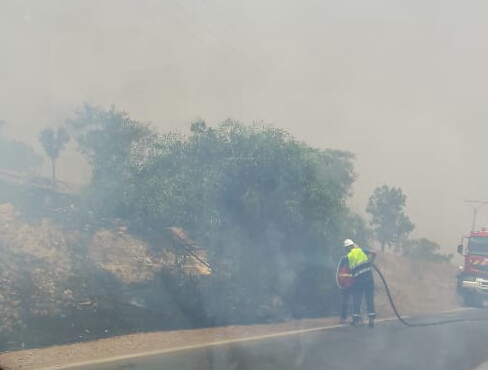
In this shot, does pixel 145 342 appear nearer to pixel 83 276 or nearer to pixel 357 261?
pixel 357 261

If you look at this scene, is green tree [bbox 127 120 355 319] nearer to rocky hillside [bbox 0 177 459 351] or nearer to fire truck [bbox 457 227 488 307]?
rocky hillside [bbox 0 177 459 351]

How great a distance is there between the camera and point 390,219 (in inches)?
1631

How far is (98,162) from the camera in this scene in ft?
77.9

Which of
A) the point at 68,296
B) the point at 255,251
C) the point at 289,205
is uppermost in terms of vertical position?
the point at 289,205

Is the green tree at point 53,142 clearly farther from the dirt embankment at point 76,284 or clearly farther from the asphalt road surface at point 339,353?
the asphalt road surface at point 339,353

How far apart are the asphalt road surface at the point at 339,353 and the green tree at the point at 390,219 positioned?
31.1m

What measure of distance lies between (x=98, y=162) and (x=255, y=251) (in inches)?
445

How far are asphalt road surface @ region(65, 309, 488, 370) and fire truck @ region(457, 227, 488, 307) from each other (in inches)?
354

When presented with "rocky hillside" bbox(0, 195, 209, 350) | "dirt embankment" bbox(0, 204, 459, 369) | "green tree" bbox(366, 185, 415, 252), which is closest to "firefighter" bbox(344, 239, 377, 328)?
"dirt embankment" bbox(0, 204, 459, 369)

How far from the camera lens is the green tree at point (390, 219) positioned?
136ft

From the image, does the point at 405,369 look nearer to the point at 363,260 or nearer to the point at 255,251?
the point at 363,260

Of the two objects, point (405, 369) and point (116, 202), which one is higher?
point (116, 202)

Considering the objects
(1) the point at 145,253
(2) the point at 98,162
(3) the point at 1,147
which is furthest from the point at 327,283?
(3) the point at 1,147

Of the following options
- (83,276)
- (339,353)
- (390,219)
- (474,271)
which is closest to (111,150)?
(83,276)
